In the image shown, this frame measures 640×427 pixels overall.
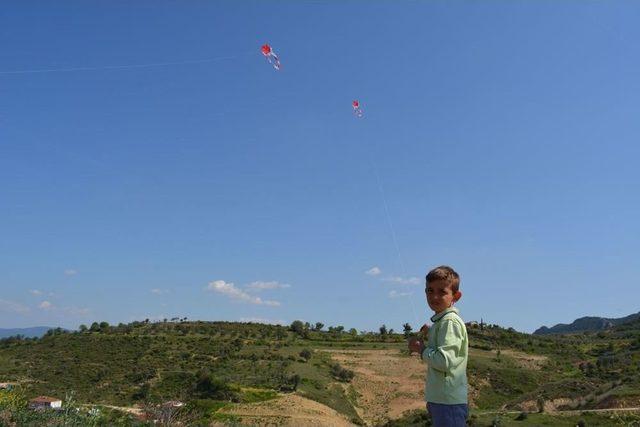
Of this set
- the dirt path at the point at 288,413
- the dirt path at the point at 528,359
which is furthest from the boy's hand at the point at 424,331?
the dirt path at the point at 528,359

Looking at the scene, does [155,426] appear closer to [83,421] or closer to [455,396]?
[83,421]

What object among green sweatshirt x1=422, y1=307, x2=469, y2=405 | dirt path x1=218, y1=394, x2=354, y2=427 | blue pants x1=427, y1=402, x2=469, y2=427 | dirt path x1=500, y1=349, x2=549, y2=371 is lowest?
dirt path x1=218, y1=394, x2=354, y2=427

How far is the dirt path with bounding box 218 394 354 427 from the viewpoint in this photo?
4369 centimetres

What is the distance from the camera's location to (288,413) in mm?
45719

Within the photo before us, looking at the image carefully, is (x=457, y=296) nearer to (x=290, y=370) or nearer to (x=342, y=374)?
(x=290, y=370)

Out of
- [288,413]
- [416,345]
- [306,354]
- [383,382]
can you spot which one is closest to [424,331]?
[416,345]

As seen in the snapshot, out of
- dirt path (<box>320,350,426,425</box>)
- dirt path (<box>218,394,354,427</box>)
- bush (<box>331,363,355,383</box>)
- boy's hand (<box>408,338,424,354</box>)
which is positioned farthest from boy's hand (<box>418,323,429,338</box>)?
bush (<box>331,363,355,383</box>)

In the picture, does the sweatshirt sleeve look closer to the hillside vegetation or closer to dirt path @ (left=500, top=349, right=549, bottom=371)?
the hillside vegetation

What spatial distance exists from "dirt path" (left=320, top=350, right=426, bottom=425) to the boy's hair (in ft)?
169

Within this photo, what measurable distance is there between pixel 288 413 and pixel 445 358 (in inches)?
1736

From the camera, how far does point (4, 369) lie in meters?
68.2

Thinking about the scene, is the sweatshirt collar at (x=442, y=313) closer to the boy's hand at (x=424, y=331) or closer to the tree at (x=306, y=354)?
the boy's hand at (x=424, y=331)

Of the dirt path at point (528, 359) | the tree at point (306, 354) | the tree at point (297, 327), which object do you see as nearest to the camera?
the tree at point (306, 354)

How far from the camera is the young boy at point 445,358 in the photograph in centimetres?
439
